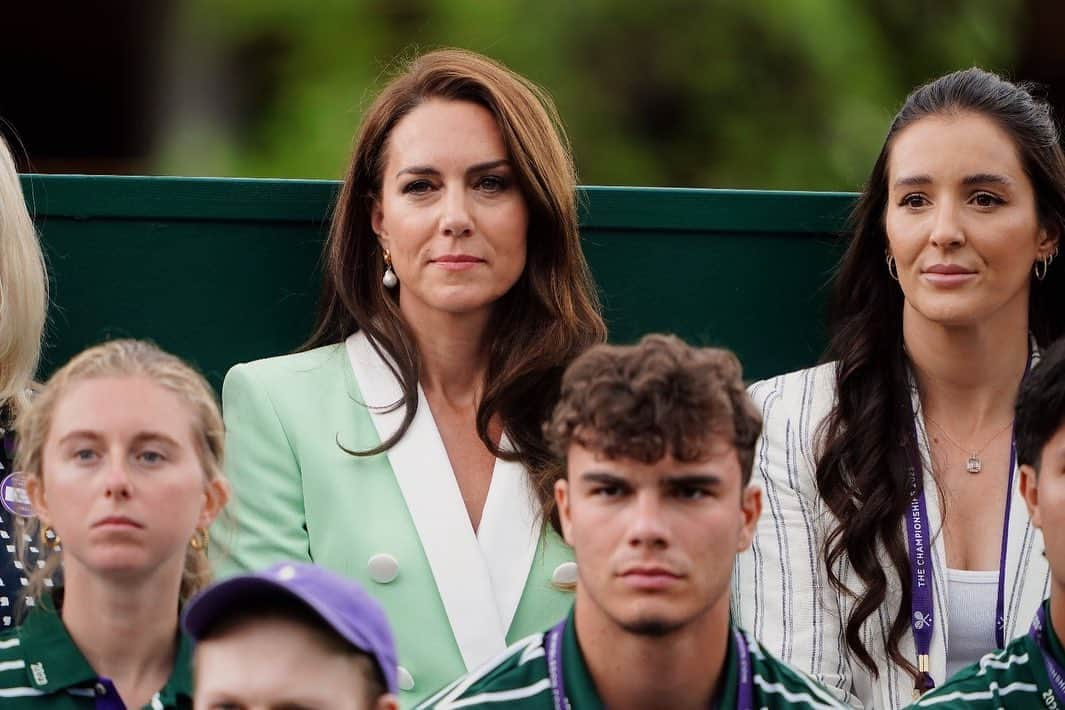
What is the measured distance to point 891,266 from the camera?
3904 millimetres

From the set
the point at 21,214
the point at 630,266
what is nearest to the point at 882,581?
the point at 630,266

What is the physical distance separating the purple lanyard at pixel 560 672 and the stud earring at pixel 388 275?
3.54ft

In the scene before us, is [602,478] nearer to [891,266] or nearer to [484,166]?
Result: [484,166]

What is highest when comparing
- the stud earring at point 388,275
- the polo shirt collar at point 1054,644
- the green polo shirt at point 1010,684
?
the stud earring at point 388,275

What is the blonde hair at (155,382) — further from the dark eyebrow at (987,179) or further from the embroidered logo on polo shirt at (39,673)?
the dark eyebrow at (987,179)

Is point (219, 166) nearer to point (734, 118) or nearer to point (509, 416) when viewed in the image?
point (734, 118)

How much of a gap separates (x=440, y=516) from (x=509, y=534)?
0.12 m

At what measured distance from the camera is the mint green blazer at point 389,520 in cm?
352

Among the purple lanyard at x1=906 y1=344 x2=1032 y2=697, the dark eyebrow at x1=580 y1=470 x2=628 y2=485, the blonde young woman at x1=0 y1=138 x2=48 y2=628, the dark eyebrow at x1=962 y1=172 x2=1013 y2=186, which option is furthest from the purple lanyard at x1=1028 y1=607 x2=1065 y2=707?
the blonde young woman at x1=0 y1=138 x2=48 y2=628

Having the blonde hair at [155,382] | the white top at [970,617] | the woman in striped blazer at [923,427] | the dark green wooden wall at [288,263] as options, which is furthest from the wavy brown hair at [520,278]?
the white top at [970,617]

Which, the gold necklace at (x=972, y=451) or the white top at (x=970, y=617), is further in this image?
the gold necklace at (x=972, y=451)

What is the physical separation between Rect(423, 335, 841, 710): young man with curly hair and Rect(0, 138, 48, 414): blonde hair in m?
1.02

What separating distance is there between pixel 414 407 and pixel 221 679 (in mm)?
1143

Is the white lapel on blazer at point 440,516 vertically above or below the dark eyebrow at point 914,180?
below
